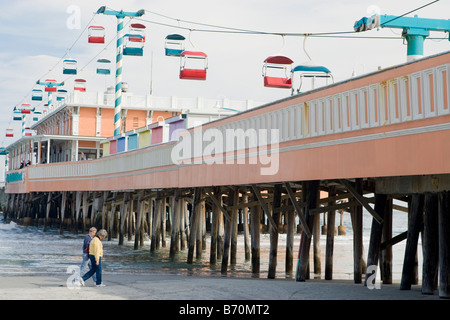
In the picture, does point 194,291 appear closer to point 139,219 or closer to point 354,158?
point 354,158

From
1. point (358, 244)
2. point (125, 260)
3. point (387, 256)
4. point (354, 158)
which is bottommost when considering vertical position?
point (125, 260)

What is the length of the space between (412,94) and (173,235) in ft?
56.9

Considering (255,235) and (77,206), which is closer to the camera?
(255,235)

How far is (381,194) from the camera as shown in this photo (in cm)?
1447

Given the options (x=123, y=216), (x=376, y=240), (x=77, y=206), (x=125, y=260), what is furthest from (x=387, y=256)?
(x=77, y=206)

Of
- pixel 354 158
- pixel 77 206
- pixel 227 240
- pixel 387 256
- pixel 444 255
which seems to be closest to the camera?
pixel 444 255

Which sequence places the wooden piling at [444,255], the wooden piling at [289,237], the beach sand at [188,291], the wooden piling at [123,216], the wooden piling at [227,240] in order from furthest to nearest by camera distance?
the wooden piling at [123,216] < the wooden piling at [227,240] < the wooden piling at [289,237] < the beach sand at [188,291] < the wooden piling at [444,255]

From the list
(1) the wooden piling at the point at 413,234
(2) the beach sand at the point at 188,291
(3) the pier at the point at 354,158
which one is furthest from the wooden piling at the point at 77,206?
(1) the wooden piling at the point at 413,234

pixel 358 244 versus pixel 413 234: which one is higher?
pixel 413 234

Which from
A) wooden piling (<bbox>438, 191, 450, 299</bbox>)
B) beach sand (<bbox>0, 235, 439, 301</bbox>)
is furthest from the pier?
beach sand (<bbox>0, 235, 439, 301</bbox>)

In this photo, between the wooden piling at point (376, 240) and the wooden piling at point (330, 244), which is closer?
the wooden piling at point (376, 240)

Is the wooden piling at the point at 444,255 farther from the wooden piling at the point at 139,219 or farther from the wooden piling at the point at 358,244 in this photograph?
the wooden piling at the point at 139,219

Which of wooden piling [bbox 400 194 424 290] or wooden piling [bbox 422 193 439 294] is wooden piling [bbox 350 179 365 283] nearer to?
wooden piling [bbox 400 194 424 290]
